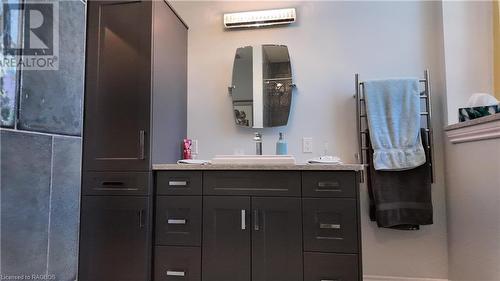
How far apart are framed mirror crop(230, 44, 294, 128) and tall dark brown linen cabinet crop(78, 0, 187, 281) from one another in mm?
652

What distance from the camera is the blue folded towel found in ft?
7.18

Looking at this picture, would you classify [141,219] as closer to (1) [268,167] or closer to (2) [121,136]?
(2) [121,136]

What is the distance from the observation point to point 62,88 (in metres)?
0.60

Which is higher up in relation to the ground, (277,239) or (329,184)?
(329,184)

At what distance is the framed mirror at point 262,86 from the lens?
100 inches

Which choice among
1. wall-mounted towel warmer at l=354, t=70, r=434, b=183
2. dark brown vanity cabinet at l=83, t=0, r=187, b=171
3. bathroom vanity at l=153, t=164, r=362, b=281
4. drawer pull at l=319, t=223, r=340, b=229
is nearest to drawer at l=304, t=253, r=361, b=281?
bathroom vanity at l=153, t=164, r=362, b=281

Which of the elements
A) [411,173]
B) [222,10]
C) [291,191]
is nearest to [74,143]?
[291,191]

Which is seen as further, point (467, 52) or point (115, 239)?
point (467, 52)

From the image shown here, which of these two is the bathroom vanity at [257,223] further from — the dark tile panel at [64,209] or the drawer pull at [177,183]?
the dark tile panel at [64,209]

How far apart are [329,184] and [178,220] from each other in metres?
0.96

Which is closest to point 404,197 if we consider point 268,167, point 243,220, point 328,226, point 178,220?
point 328,226

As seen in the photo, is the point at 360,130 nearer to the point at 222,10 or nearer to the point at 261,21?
the point at 261,21

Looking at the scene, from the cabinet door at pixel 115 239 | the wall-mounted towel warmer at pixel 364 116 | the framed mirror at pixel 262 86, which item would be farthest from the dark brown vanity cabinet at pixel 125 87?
the wall-mounted towel warmer at pixel 364 116

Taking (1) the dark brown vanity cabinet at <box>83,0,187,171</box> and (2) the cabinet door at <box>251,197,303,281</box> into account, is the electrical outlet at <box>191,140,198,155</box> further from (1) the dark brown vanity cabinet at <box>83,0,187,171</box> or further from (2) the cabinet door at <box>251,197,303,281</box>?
(2) the cabinet door at <box>251,197,303,281</box>
